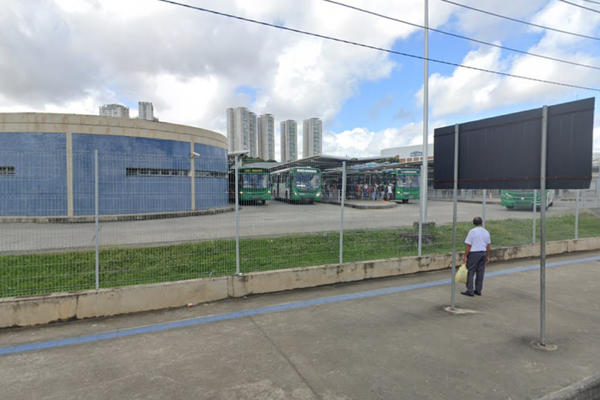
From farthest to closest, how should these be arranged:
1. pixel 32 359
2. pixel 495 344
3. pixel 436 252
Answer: pixel 436 252 < pixel 495 344 < pixel 32 359

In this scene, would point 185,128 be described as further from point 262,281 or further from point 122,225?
point 262,281

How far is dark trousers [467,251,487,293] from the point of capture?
18.9ft

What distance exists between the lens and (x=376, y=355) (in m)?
3.72

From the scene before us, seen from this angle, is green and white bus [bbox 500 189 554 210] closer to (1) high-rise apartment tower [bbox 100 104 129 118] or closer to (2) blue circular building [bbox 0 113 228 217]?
(2) blue circular building [bbox 0 113 228 217]

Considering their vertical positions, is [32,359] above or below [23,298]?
below

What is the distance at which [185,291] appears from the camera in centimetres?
538

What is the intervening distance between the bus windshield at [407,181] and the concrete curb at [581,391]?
24646 mm

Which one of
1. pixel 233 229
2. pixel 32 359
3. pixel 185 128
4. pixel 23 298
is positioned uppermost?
pixel 185 128

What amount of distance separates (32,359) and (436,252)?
7.68 meters

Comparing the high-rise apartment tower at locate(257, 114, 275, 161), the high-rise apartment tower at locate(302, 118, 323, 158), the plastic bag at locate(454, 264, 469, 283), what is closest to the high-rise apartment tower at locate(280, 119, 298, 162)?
the high-rise apartment tower at locate(257, 114, 275, 161)

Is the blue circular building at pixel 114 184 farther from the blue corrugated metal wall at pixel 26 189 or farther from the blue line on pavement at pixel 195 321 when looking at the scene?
the blue line on pavement at pixel 195 321

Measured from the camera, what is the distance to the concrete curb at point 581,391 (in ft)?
9.82

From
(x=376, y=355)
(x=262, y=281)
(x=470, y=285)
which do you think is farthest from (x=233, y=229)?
(x=470, y=285)

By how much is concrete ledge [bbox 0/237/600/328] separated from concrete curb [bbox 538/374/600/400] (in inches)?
151
